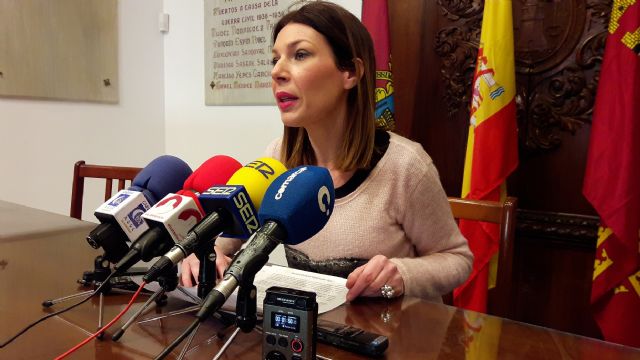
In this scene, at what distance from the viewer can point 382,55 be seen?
7.07 ft

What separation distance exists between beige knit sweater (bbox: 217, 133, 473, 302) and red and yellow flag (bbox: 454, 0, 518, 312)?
706 millimetres

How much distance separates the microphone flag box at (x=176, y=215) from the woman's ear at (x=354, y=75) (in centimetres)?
65

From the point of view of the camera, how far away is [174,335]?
2.51 ft

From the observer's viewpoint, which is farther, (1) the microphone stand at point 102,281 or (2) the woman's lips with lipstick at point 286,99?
(2) the woman's lips with lipstick at point 286,99

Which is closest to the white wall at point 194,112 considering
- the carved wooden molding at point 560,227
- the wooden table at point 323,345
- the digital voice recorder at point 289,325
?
the carved wooden molding at point 560,227

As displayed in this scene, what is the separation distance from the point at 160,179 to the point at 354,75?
58 centimetres

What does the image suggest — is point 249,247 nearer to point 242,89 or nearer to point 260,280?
point 260,280

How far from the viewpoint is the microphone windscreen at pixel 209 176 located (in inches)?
32.2

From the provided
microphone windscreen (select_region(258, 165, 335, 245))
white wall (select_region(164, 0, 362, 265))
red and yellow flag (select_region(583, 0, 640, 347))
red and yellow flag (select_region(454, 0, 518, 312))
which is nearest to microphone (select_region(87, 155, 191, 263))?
microphone windscreen (select_region(258, 165, 335, 245))

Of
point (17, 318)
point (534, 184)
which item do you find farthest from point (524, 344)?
point (534, 184)

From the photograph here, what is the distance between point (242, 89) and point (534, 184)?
69.5 inches

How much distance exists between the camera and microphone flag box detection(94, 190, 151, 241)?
2.55 ft

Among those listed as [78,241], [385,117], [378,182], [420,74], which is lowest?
[78,241]

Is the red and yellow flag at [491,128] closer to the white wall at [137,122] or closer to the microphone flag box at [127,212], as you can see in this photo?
the white wall at [137,122]
